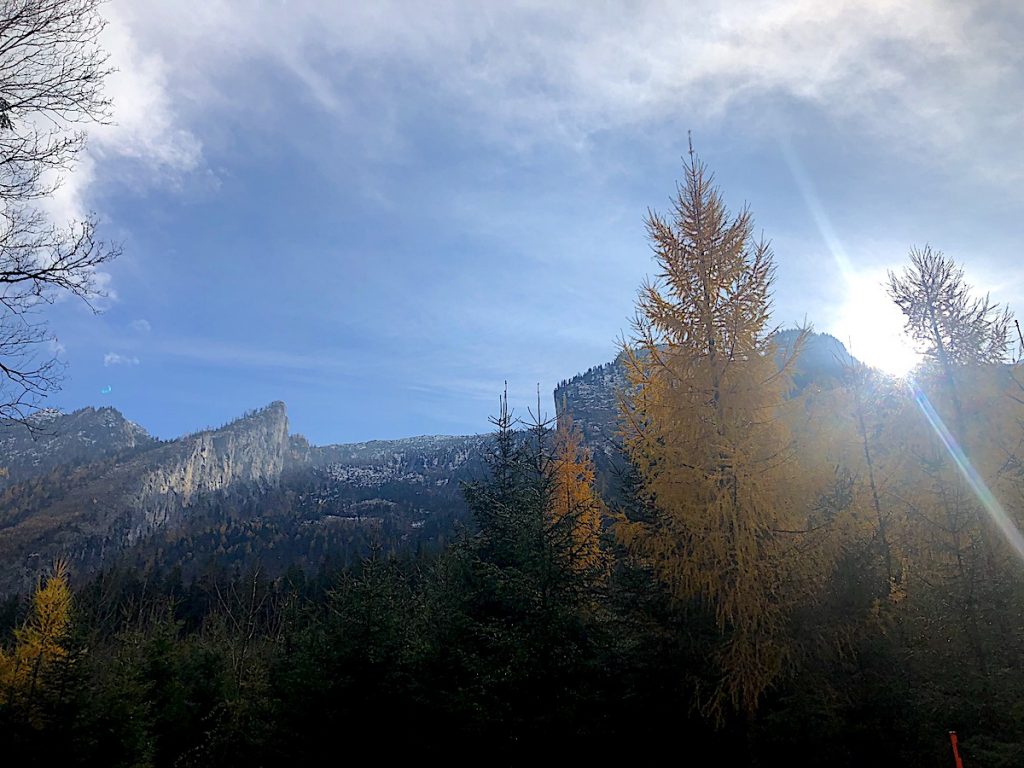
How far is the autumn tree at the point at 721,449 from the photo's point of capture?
26.5ft

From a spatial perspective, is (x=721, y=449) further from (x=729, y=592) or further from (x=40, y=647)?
(x=40, y=647)

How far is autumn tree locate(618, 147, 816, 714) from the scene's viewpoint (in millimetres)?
8070

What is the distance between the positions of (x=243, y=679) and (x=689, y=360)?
77.1 ft

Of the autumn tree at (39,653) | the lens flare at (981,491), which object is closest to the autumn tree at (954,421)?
the lens flare at (981,491)

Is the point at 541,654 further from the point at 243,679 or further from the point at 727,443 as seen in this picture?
the point at 243,679

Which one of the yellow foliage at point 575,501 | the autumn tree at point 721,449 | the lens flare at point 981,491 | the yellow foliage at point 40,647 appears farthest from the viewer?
the yellow foliage at point 40,647

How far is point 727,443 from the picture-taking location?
835cm

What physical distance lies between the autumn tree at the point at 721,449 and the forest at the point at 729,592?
0.03 metres

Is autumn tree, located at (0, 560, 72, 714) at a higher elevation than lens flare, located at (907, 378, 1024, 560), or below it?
below

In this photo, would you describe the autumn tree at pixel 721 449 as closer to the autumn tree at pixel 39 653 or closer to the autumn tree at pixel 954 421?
the autumn tree at pixel 954 421

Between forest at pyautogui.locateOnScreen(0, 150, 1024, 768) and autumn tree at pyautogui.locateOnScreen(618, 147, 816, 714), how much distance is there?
34 mm

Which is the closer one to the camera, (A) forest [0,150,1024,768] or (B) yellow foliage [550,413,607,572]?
(A) forest [0,150,1024,768]

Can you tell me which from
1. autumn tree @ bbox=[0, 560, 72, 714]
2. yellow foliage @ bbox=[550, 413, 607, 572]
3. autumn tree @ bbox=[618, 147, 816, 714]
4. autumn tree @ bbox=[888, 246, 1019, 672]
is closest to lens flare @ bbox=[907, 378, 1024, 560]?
autumn tree @ bbox=[888, 246, 1019, 672]

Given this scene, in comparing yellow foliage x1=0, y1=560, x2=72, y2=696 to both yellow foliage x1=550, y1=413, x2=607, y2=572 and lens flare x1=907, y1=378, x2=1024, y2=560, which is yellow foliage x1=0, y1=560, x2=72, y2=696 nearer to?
yellow foliage x1=550, y1=413, x2=607, y2=572
